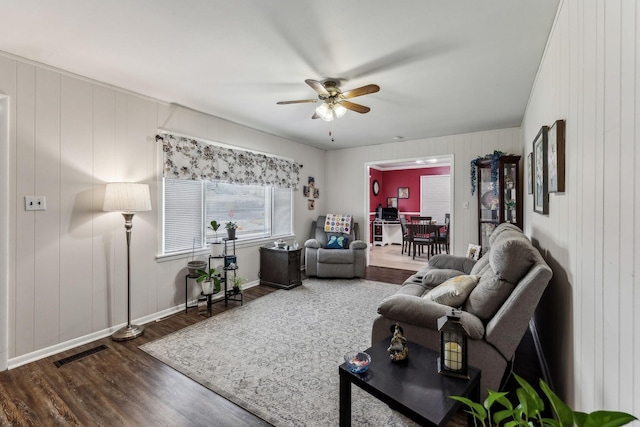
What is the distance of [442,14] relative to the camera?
1844 mm

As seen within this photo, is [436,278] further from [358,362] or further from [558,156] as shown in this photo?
[358,362]

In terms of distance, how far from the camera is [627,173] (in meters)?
0.87

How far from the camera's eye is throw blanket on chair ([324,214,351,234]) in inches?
214

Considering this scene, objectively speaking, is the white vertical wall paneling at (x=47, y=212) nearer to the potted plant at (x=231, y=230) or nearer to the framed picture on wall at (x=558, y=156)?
the potted plant at (x=231, y=230)

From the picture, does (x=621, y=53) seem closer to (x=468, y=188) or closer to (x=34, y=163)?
(x=34, y=163)

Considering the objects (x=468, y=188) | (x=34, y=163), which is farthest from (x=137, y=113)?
(x=468, y=188)

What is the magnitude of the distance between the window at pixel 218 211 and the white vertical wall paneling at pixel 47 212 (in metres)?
0.99

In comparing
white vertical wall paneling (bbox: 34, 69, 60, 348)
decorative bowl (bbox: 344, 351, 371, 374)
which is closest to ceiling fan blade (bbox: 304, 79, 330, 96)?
decorative bowl (bbox: 344, 351, 371, 374)

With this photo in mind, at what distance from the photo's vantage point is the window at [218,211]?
3.51 m

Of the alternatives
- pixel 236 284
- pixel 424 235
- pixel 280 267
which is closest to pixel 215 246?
pixel 236 284

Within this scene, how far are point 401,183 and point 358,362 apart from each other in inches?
324

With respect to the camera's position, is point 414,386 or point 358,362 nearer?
point 414,386

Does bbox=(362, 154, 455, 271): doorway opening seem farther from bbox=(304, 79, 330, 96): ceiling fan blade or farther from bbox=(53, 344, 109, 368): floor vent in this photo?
bbox=(53, 344, 109, 368): floor vent

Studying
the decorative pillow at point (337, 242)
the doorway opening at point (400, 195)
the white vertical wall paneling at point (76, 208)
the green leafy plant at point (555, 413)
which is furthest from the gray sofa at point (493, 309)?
the doorway opening at point (400, 195)
